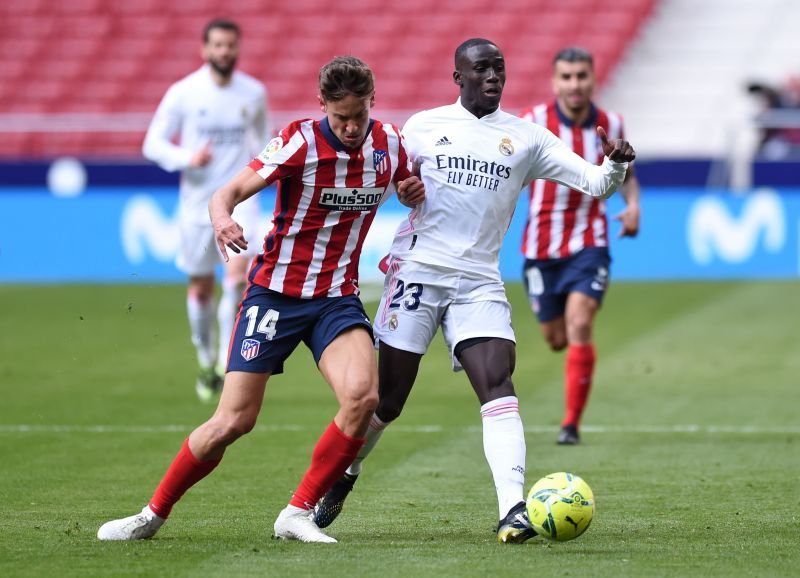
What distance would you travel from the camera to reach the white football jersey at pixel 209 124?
1087 cm

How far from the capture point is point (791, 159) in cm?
1683

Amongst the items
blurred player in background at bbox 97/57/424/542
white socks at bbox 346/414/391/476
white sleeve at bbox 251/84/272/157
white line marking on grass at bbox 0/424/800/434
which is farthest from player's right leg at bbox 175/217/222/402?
blurred player in background at bbox 97/57/424/542

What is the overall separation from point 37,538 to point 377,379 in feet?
4.97

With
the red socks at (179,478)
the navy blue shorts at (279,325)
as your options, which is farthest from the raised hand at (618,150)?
the red socks at (179,478)

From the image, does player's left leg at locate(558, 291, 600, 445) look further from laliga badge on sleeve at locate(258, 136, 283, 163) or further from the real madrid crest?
laliga badge on sleeve at locate(258, 136, 283, 163)

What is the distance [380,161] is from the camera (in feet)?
19.6

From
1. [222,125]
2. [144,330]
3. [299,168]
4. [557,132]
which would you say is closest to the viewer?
[299,168]

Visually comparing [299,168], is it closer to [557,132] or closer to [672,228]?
[557,132]

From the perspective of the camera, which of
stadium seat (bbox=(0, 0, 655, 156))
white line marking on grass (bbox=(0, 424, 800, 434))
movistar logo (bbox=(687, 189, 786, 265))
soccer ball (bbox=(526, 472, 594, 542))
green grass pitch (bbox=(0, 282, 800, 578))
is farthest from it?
stadium seat (bbox=(0, 0, 655, 156))

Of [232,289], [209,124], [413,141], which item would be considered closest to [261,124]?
[209,124]

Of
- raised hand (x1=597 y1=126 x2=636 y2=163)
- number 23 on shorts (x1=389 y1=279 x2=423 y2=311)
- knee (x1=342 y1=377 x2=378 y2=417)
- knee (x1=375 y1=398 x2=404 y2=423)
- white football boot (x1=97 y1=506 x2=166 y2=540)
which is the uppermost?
raised hand (x1=597 y1=126 x2=636 y2=163)

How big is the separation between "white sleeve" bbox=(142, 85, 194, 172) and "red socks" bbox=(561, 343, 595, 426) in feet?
10.5

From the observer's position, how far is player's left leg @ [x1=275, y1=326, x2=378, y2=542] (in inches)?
225

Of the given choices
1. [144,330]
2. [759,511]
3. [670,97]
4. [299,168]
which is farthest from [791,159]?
[299,168]
